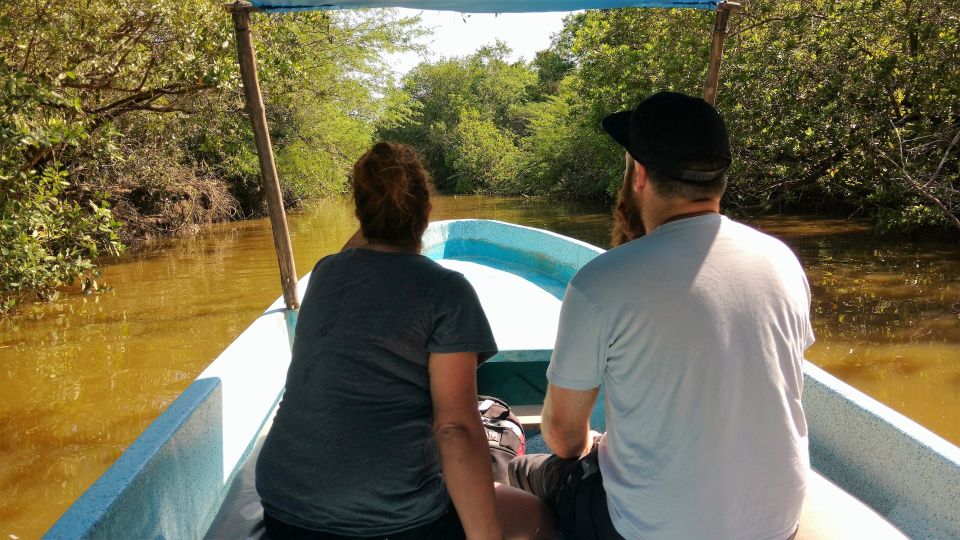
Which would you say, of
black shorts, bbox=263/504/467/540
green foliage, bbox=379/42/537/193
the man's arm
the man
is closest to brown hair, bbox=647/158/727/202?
the man

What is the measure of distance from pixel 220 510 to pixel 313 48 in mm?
14252

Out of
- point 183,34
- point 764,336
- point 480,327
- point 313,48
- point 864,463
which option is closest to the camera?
point 764,336

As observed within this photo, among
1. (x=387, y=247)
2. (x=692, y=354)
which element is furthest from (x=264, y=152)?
(x=692, y=354)

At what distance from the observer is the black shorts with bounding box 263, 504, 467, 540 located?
139 cm

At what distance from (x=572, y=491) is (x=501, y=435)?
0.59 meters

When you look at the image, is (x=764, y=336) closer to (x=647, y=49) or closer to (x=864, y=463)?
(x=864, y=463)

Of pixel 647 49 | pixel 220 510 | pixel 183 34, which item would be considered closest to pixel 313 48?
pixel 647 49

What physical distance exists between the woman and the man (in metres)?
0.20

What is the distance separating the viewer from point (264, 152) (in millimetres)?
3535

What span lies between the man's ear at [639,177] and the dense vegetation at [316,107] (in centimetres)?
488

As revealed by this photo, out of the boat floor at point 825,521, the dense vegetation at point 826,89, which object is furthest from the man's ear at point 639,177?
the dense vegetation at point 826,89

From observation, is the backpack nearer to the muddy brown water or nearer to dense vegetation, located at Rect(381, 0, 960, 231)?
the muddy brown water

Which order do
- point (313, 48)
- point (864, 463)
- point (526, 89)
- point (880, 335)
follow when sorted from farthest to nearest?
point (526, 89) → point (313, 48) → point (880, 335) → point (864, 463)

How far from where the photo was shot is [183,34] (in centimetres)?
741
